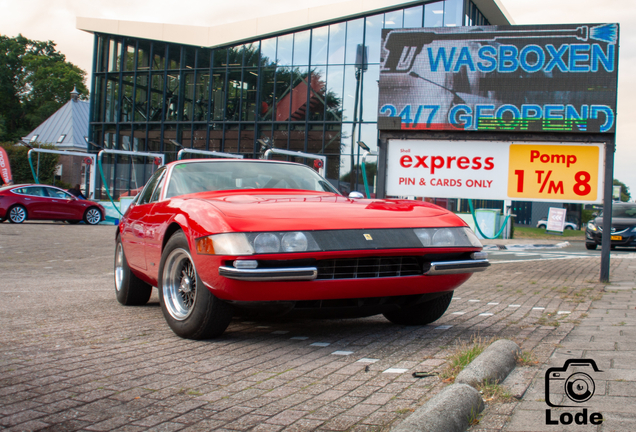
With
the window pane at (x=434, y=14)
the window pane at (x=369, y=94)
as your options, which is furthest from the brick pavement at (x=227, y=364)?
the window pane at (x=434, y=14)

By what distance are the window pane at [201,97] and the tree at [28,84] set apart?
4365 centimetres

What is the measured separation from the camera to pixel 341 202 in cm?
468

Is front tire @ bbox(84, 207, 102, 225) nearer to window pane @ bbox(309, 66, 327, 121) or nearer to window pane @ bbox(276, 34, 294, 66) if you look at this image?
window pane @ bbox(309, 66, 327, 121)

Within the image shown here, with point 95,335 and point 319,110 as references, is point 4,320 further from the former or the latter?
point 319,110

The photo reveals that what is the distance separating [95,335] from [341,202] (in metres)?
2.03

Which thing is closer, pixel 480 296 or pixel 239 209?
pixel 239 209

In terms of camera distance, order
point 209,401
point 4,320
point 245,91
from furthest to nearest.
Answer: point 245,91 → point 4,320 → point 209,401

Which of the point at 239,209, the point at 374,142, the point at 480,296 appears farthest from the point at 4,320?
the point at 374,142

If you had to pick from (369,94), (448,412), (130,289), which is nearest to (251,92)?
(369,94)

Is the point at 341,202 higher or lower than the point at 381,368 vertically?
higher

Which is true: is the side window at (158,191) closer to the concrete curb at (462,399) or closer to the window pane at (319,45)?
the concrete curb at (462,399)

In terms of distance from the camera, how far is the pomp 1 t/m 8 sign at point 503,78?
9.48 m

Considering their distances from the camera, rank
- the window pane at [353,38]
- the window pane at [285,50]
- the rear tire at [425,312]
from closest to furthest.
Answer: the rear tire at [425,312] → the window pane at [353,38] → the window pane at [285,50]

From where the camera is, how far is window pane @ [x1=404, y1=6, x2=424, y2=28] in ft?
98.8
